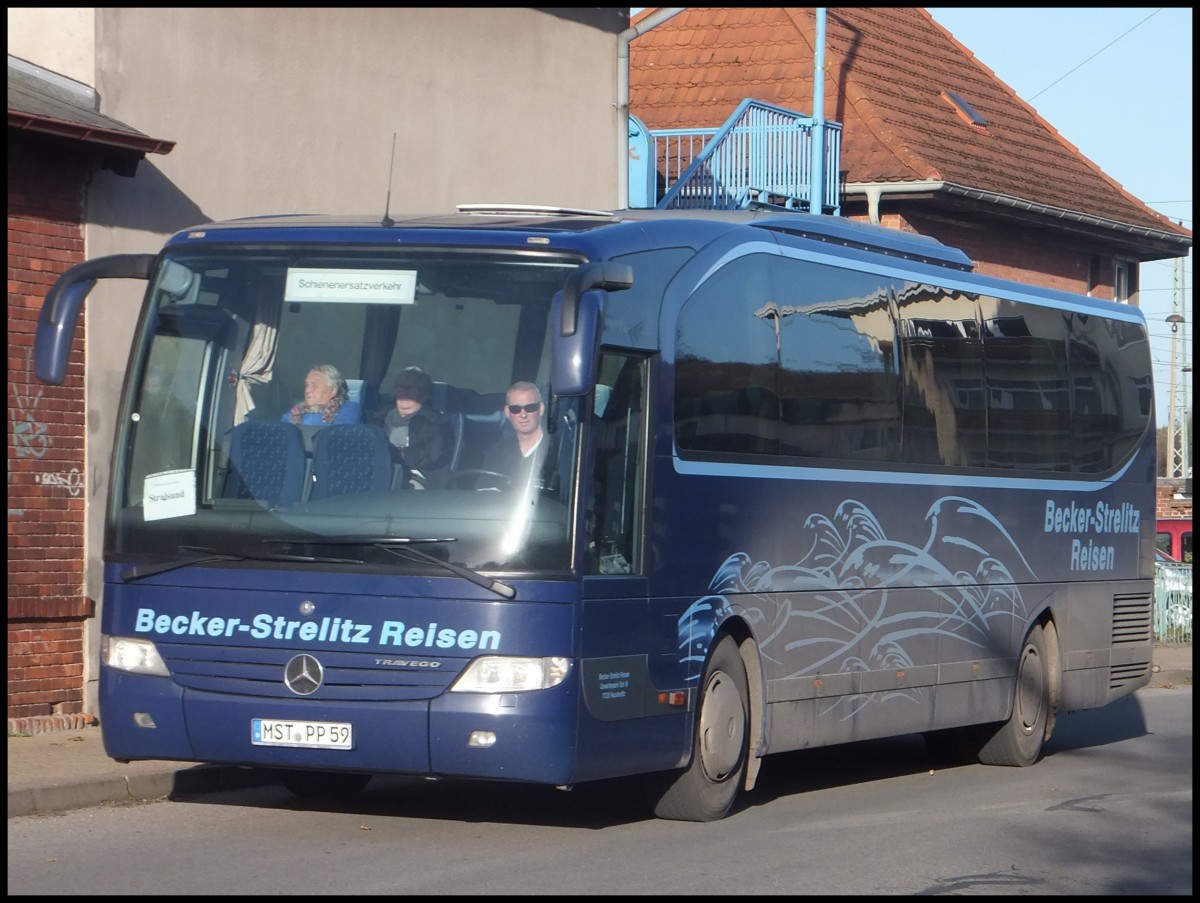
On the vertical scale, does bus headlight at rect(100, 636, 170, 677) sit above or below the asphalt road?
above

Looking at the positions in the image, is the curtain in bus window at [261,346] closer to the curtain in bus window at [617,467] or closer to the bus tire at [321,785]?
the curtain in bus window at [617,467]

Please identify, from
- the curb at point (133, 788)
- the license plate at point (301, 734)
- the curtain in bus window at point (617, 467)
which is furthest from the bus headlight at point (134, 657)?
the curtain in bus window at point (617, 467)

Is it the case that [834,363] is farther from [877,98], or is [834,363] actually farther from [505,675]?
[877,98]

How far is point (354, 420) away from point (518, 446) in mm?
790

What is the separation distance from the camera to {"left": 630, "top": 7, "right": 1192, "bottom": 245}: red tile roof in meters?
26.6

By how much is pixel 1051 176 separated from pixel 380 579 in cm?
2270

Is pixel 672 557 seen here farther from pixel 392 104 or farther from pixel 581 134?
pixel 581 134

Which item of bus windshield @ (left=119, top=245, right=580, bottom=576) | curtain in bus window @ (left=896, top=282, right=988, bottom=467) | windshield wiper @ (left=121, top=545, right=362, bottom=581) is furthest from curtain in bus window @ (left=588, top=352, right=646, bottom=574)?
curtain in bus window @ (left=896, top=282, right=988, bottom=467)

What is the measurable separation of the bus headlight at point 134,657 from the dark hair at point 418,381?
1722 mm

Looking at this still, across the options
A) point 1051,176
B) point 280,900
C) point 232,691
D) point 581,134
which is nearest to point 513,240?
point 232,691

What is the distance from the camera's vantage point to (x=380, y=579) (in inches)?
349

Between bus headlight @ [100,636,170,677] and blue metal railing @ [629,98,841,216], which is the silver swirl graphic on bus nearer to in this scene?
bus headlight @ [100,636,170,677]

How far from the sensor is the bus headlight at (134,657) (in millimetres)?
9219

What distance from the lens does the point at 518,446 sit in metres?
8.84
